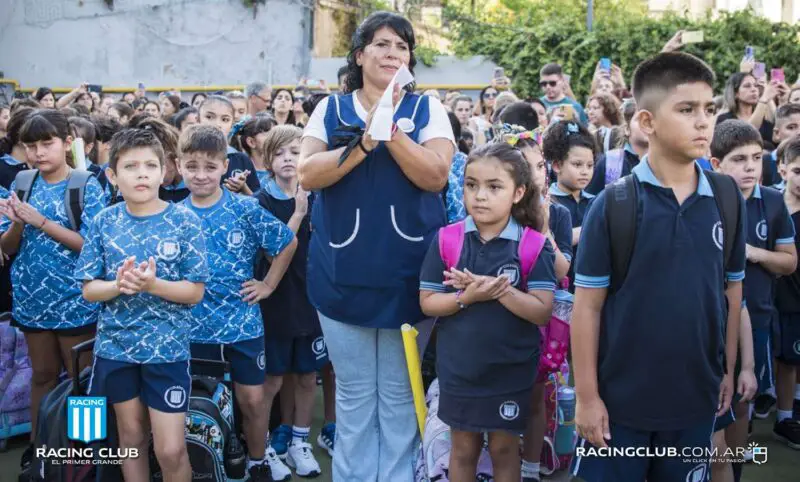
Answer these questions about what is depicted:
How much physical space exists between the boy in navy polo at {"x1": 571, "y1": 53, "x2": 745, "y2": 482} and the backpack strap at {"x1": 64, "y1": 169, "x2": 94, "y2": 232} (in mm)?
2663

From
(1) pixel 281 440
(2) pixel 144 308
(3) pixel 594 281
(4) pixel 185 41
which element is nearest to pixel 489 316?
(3) pixel 594 281

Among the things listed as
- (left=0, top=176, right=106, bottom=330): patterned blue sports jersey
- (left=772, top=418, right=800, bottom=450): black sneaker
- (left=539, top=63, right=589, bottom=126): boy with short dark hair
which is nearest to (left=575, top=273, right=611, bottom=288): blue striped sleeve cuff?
(left=0, top=176, right=106, bottom=330): patterned blue sports jersey

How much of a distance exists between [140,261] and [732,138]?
289cm

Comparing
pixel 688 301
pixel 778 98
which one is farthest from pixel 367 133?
pixel 778 98

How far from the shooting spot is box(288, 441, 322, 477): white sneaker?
4258 millimetres

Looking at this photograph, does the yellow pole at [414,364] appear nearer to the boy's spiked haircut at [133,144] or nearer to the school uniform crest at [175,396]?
the school uniform crest at [175,396]

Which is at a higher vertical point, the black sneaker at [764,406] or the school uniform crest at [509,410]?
the school uniform crest at [509,410]

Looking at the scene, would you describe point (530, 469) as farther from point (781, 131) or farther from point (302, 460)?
point (781, 131)

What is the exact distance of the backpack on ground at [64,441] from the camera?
11.5ft

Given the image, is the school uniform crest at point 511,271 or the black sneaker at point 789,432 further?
the black sneaker at point 789,432

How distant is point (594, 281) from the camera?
258 cm

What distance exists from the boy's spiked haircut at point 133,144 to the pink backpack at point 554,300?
132 cm

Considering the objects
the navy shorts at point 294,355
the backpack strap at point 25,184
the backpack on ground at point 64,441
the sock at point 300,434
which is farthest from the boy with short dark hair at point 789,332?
the backpack strap at point 25,184

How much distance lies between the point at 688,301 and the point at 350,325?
4.28 feet
